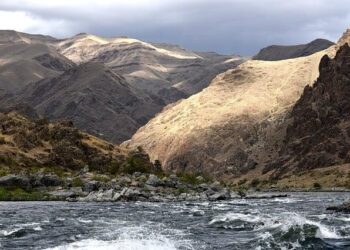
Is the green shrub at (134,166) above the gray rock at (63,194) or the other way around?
above

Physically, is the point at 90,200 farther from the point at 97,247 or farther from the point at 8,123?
the point at 8,123

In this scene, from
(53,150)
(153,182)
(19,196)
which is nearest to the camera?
(19,196)

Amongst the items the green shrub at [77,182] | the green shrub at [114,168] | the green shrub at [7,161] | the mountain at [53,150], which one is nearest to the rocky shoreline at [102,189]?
the green shrub at [77,182]

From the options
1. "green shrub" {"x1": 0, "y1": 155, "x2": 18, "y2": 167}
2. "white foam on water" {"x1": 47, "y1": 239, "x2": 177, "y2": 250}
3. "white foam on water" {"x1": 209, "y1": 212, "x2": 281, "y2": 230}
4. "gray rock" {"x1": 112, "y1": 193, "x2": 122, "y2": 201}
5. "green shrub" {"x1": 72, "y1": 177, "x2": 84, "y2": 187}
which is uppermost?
"green shrub" {"x1": 0, "y1": 155, "x2": 18, "y2": 167}

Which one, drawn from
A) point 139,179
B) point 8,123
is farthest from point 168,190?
point 8,123

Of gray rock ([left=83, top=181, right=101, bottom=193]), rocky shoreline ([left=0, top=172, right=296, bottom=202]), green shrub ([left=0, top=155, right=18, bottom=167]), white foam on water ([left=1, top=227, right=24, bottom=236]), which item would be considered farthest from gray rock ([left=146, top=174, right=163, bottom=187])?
white foam on water ([left=1, top=227, right=24, bottom=236])

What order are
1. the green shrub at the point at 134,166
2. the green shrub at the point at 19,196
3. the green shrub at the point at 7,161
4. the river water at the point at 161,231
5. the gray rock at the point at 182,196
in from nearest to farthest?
the river water at the point at 161,231, the green shrub at the point at 19,196, the gray rock at the point at 182,196, the green shrub at the point at 7,161, the green shrub at the point at 134,166

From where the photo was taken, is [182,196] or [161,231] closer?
[161,231]

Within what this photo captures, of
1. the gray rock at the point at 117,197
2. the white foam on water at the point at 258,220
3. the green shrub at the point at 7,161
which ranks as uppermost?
the green shrub at the point at 7,161

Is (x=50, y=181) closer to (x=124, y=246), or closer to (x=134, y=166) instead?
(x=134, y=166)

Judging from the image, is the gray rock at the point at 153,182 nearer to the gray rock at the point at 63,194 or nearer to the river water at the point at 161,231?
Answer: the gray rock at the point at 63,194

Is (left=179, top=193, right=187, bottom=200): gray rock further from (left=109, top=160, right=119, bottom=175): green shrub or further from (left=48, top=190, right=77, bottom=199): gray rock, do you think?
(left=109, top=160, right=119, bottom=175): green shrub

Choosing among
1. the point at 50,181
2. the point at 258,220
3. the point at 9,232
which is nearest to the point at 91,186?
the point at 50,181

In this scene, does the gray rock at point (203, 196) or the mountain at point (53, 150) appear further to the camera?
the mountain at point (53, 150)
